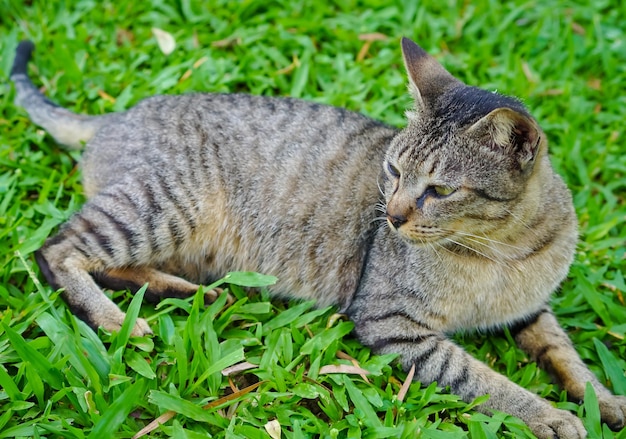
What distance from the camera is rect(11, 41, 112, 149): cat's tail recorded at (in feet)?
13.7

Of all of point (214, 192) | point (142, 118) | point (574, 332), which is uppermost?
point (142, 118)

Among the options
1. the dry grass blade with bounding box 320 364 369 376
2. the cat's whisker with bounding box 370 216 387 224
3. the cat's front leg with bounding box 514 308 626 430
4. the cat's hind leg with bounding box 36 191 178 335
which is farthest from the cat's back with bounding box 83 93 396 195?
the cat's front leg with bounding box 514 308 626 430

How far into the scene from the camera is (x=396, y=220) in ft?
10.0

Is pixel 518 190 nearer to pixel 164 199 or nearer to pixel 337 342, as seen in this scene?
pixel 337 342

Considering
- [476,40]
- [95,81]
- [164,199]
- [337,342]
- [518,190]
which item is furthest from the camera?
[476,40]

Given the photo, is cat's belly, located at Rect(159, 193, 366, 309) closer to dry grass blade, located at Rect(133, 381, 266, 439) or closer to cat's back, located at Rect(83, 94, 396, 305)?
cat's back, located at Rect(83, 94, 396, 305)

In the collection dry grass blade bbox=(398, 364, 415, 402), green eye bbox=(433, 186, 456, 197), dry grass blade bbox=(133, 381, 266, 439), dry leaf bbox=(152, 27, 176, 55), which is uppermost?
green eye bbox=(433, 186, 456, 197)

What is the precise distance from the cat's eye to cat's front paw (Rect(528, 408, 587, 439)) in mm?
1308

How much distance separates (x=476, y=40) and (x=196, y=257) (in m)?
2.98

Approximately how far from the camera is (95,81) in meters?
4.73

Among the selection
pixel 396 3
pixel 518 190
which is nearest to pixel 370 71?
pixel 396 3

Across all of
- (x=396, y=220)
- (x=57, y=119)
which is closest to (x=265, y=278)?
(x=396, y=220)

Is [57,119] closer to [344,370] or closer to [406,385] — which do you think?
[344,370]

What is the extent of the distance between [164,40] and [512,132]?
10.3ft
